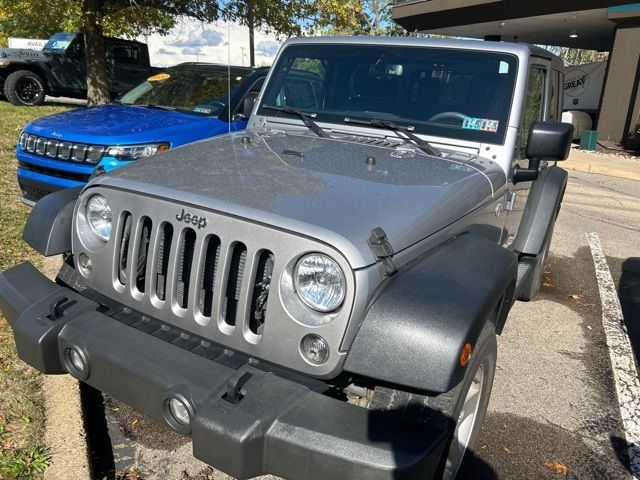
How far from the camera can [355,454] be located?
1.86 metres

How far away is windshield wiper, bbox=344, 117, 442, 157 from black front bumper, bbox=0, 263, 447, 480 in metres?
1.63

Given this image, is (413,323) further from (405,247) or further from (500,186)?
(500,186)

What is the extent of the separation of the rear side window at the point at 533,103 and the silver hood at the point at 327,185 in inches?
18.6

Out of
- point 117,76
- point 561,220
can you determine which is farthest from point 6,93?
point 561,220

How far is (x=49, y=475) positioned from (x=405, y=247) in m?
1.84

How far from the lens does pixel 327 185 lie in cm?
250

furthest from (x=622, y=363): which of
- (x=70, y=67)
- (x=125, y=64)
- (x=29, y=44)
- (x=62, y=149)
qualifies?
(x=29, y=44)

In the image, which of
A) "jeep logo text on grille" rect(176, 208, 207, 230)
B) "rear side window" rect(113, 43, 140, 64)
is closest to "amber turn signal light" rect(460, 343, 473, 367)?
"jeep logo text on grille" rect(176, 208, 207, 230)

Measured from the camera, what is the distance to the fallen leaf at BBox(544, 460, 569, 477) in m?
2.91

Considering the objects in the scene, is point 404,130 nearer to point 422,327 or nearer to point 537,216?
point 537,216

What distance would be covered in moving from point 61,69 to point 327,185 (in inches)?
565

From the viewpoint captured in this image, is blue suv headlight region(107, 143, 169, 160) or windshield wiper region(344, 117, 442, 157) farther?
blue suv headlight region(107, 143, 169, 160)

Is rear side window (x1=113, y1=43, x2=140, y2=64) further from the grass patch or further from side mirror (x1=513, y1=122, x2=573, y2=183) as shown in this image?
side mirror (x1=513, y1=122, x2=573, y2=183)

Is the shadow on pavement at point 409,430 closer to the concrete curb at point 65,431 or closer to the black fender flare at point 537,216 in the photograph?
the concrete curb at point 65,431
